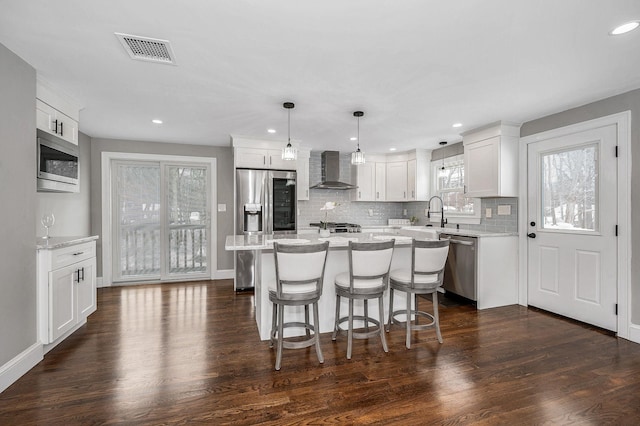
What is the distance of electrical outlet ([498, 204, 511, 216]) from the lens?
13.6ft

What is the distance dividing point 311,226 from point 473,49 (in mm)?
3976

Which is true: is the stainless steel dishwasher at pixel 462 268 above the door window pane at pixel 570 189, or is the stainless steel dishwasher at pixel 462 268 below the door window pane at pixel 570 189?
below

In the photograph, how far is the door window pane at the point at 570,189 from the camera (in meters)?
3.28

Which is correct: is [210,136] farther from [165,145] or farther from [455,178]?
[455,178]

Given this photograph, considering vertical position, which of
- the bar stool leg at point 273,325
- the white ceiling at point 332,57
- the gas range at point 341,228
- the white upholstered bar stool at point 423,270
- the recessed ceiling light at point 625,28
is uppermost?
the white ceiling at point 332,57

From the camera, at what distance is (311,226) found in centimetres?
566

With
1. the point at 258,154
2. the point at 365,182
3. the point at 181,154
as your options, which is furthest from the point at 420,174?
the point at 181,154

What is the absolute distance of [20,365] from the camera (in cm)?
226

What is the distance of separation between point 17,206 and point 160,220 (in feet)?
9.49

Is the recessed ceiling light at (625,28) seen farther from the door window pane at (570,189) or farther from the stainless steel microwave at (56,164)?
the stainless steel microwave at (56,164)

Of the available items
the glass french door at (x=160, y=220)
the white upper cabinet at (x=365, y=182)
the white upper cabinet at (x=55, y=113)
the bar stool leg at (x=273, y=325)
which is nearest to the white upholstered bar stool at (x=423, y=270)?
the bar stool leg at (x=273, y=325)

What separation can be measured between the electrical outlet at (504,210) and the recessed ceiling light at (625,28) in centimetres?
253

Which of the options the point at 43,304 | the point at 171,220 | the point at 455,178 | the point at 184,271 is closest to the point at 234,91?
the point at 43,304

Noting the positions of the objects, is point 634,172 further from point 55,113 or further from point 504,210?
point 55,113
